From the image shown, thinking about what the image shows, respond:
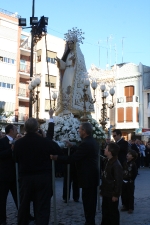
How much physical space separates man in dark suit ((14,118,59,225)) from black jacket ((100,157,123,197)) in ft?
3.83

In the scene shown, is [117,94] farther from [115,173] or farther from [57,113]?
[115,173]

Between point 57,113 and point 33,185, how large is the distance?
6.20 meters

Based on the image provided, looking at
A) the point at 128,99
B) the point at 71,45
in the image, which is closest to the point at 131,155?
the point at 71,45

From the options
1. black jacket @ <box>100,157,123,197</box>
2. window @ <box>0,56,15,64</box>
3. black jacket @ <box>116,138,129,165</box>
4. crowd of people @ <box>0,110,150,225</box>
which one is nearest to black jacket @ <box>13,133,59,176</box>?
crowd of people @ <box>0,110,150,225</box>

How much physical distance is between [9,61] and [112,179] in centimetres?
3864

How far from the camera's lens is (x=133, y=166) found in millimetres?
7547

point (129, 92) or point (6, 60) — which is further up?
point (6, 60)

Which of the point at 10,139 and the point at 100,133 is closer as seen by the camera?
the point at 10,139

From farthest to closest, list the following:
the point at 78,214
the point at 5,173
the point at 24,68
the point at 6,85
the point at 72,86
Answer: the point at 24,68 → the point at 6,85 → the point at 72,86 → the point at 78,214 → the point at 5,173

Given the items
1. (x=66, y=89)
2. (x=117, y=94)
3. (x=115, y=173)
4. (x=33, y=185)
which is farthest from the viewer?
(x=117, y=94)

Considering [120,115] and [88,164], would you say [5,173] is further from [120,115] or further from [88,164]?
[120,115]

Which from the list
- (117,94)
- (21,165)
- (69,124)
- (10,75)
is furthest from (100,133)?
(117,94)

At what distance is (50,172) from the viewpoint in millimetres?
4832

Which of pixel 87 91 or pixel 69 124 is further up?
pixel 87 91
